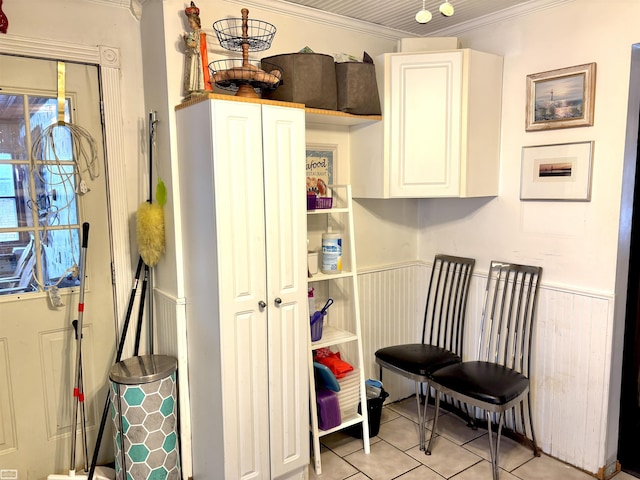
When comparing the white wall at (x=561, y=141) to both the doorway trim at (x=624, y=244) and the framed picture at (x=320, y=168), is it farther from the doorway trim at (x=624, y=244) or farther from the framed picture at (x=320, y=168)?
the framed picture at (x=320, y=168)

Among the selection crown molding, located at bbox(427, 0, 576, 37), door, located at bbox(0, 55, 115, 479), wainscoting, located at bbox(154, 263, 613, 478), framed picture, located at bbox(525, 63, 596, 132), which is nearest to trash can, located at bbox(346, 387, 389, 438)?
wainscoting, located at bbox(154, 263, 613, 478)

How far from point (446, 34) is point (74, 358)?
295 cm

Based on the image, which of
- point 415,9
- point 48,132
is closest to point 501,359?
point 415,9

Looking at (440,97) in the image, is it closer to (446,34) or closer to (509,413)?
(446,34)

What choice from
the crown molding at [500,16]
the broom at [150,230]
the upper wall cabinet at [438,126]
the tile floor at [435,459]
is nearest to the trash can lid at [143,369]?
the broom at [150,230]

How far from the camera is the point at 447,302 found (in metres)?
3.11

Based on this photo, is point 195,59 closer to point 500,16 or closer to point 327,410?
point 500,16

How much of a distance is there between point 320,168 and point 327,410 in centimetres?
140

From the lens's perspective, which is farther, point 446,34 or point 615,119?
point 446,34

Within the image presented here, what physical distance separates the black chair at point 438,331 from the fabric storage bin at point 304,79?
143cm

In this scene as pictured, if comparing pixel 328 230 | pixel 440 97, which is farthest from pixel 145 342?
pixel 440 97

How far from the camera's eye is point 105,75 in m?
2.29

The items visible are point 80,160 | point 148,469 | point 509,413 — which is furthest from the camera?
point 509,413

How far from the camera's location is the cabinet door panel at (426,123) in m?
2.61
